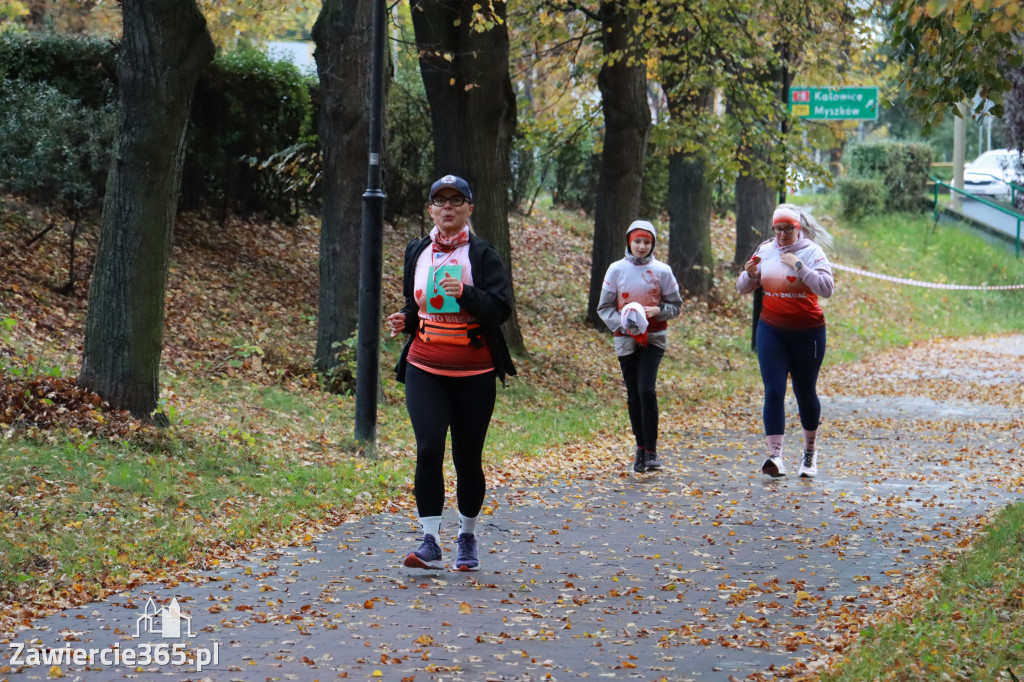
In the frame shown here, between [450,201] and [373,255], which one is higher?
[450,201]

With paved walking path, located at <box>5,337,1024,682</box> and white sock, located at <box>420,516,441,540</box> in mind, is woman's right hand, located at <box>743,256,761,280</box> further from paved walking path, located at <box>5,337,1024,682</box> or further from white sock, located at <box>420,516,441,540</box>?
white sock, located at <box>420,516,441,540</box>

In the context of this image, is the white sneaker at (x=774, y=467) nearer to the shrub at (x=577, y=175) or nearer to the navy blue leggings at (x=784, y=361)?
the navy blue leggings at (x=784, y=361)

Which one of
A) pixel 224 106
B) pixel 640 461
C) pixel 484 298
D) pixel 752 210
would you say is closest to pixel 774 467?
pixel 640 461

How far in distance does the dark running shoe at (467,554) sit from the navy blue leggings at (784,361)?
414 cm

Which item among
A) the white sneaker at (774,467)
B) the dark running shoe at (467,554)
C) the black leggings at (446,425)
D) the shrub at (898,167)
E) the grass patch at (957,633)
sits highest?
the shrub at (898,167)

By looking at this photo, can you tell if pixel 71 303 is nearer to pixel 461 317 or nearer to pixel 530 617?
pixel 461 317

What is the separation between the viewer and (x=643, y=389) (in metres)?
11.0

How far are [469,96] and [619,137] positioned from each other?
16.7 ft

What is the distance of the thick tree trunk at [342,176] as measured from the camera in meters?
14.5

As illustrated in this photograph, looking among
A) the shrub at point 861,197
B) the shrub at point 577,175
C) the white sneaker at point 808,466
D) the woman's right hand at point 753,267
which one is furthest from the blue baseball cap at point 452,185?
the shrub at point 861,197

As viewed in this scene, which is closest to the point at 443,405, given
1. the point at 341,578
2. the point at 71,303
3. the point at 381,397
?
the point at 341,578

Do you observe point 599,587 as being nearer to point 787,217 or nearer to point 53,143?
point 787,217

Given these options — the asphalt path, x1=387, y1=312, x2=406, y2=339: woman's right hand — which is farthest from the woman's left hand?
the asphalt path

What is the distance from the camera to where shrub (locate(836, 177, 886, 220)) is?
3697cm
